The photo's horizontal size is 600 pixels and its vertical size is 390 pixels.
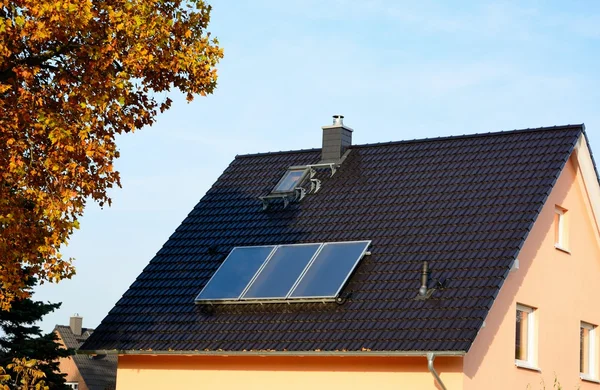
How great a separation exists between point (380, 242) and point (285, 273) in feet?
6.15

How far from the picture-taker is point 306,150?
24203 millimetres

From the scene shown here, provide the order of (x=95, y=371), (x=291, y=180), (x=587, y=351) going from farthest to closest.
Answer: (x=95, y=371) < (x=291, y=180) < (x=587, y=351)

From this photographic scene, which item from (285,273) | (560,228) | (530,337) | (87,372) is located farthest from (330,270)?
(87,372)

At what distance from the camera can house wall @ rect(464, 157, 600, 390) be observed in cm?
1727

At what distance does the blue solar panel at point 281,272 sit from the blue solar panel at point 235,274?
20 cm

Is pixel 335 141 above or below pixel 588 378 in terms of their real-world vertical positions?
above

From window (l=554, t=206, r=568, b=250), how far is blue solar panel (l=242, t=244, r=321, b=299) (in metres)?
4.69

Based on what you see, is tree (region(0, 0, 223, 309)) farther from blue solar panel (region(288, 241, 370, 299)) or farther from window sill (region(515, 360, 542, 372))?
window sill (region(515, 360, 542, 372))

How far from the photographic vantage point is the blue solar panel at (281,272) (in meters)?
19.0

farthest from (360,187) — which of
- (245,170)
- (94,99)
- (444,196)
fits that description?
(94,99)

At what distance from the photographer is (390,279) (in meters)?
18.3

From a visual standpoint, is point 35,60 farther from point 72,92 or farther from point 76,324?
point 76,324

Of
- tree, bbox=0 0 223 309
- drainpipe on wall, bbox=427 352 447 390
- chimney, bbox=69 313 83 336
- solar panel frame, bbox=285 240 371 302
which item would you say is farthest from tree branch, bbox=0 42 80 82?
chimney, bbox=69 313 83 336

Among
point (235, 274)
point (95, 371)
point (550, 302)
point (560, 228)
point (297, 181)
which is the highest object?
point (95, 371)
